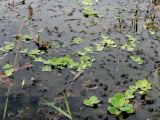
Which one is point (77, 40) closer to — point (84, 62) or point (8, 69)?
point (84, 62)

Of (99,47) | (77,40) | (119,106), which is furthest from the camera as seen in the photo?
(77,40)

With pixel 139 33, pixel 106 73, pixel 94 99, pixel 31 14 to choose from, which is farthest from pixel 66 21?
pixel 94 99

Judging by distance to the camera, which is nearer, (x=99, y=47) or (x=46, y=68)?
(x=46, y=68)

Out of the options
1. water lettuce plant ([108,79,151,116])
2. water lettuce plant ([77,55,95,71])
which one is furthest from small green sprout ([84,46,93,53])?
water lettuce plant ([108,79,151,116])

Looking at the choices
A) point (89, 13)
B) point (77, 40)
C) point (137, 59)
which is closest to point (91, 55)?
point (77, 40)

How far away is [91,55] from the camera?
4.86 metres

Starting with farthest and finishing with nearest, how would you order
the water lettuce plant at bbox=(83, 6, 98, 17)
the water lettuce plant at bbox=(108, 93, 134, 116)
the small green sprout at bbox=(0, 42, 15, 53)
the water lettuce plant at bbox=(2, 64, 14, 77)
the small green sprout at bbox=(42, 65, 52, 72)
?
the water lettuce plant at bbox=(83, 6, 98, 17), the small green sprout at bbox=(0, 42, 15, 53), the small green sprout at bbox=(42, 65, 52, 72), the water lettuce plant at bbox=(2, 64, 14, 77), the water lettuce plant at bbox=(108, 93, 134, 116)

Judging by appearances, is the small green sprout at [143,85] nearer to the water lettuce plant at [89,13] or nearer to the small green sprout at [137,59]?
the small green sprout at [137,59]

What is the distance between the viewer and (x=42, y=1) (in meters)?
6.46

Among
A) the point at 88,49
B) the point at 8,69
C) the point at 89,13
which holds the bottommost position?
the point at 8,69

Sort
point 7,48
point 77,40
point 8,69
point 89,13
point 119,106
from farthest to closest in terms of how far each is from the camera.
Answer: point 89,13 → point 77,40 → point 7,48 → point 8,69 → point 119,106

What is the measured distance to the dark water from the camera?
12.6ft

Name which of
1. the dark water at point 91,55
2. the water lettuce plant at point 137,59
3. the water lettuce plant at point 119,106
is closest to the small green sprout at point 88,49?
the dark water at point 91,55

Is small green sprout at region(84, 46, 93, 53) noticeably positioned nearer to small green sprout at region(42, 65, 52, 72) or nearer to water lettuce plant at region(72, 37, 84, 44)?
water lettuce plant at region(72, 37, 84, 44)
